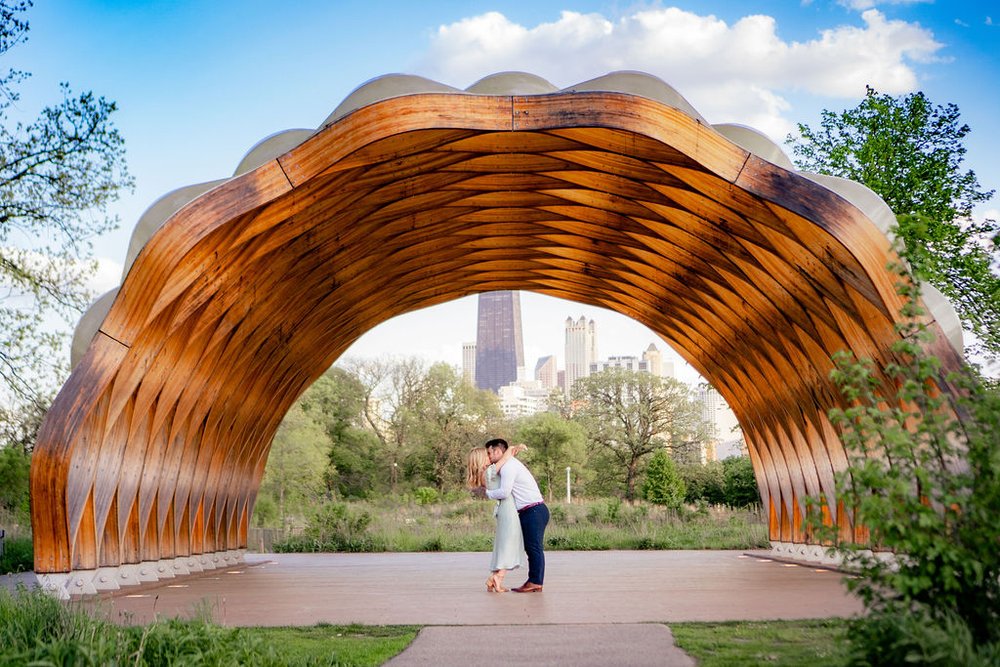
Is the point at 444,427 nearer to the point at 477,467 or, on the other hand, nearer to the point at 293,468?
the point at 293,468

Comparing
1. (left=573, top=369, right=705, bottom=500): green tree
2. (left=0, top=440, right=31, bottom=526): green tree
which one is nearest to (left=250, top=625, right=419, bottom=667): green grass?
(left=0, top=440, right=31, bottom=526): green tree

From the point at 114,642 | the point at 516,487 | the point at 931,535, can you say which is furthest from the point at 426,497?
the point at 931,535

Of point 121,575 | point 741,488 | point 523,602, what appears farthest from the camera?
point 741,488

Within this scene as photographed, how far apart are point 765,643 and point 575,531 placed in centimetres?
2006

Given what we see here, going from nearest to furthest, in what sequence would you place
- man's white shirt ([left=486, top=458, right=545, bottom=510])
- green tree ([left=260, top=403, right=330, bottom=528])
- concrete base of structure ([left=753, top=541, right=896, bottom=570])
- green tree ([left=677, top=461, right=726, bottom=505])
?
1. man's white shirt ([left=486, top=458, right=545, bottom=510])
2. concrete base of structure ([left=753, top=541, right=896, bottom=570])
3. green tree ([left=677, top=461, right=726, bottom=505])
4. green tree ([left=260, top=403, right=330, bottom=528])

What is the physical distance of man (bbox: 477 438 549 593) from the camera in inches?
454

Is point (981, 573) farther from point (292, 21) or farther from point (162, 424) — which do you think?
point (292, 21)

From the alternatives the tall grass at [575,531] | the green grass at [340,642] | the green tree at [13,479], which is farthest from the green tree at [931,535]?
the green tree at [13,479]

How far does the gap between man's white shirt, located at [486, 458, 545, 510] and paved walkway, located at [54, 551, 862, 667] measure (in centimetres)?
110

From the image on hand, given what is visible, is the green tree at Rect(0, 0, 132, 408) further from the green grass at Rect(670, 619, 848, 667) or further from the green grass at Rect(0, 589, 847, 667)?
the green grass at Rect(670, 619, 848, 667)

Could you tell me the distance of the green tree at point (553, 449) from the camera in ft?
190

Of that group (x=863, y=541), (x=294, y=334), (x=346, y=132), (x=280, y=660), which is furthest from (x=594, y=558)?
(x=280, y=660)

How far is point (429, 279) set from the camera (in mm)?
20172

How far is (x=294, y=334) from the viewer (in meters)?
18.4
